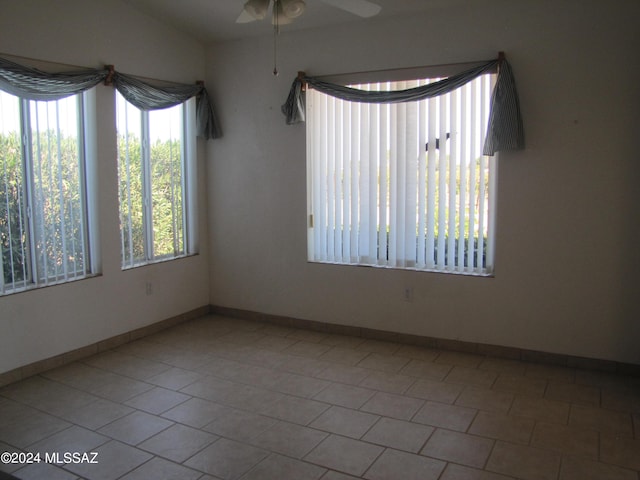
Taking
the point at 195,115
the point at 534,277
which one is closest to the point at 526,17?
the point at 534,277

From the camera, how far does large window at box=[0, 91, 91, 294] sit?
11.6 ft

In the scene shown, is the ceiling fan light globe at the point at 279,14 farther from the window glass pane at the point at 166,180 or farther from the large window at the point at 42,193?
the window glass pane at the point at 166,180

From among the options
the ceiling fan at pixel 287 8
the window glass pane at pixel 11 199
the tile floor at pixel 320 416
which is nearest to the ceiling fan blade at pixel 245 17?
the ceiling fan at pixel 287 8

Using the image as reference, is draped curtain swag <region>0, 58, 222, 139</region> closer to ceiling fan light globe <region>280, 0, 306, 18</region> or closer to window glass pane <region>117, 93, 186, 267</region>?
window glass pane <region>117, 93, 186, 267</region>

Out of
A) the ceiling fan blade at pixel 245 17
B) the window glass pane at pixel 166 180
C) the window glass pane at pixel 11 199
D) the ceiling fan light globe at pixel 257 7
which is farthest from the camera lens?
the window glass pane at pixel 166 180

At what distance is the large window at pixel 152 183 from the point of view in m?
4.34

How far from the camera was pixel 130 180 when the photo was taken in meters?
4.39

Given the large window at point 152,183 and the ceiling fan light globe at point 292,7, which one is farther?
the large window at point 152,183

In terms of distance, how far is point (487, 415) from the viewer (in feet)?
10.3

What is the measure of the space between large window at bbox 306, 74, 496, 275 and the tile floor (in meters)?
0.83

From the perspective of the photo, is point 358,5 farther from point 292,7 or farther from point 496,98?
point 496,98

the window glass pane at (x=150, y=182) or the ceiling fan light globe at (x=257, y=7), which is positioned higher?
the ceiling fan light globe at (x=257, y=7)

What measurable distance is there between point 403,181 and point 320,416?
1.98 metres

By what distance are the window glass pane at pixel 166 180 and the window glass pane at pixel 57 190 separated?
0.71m
